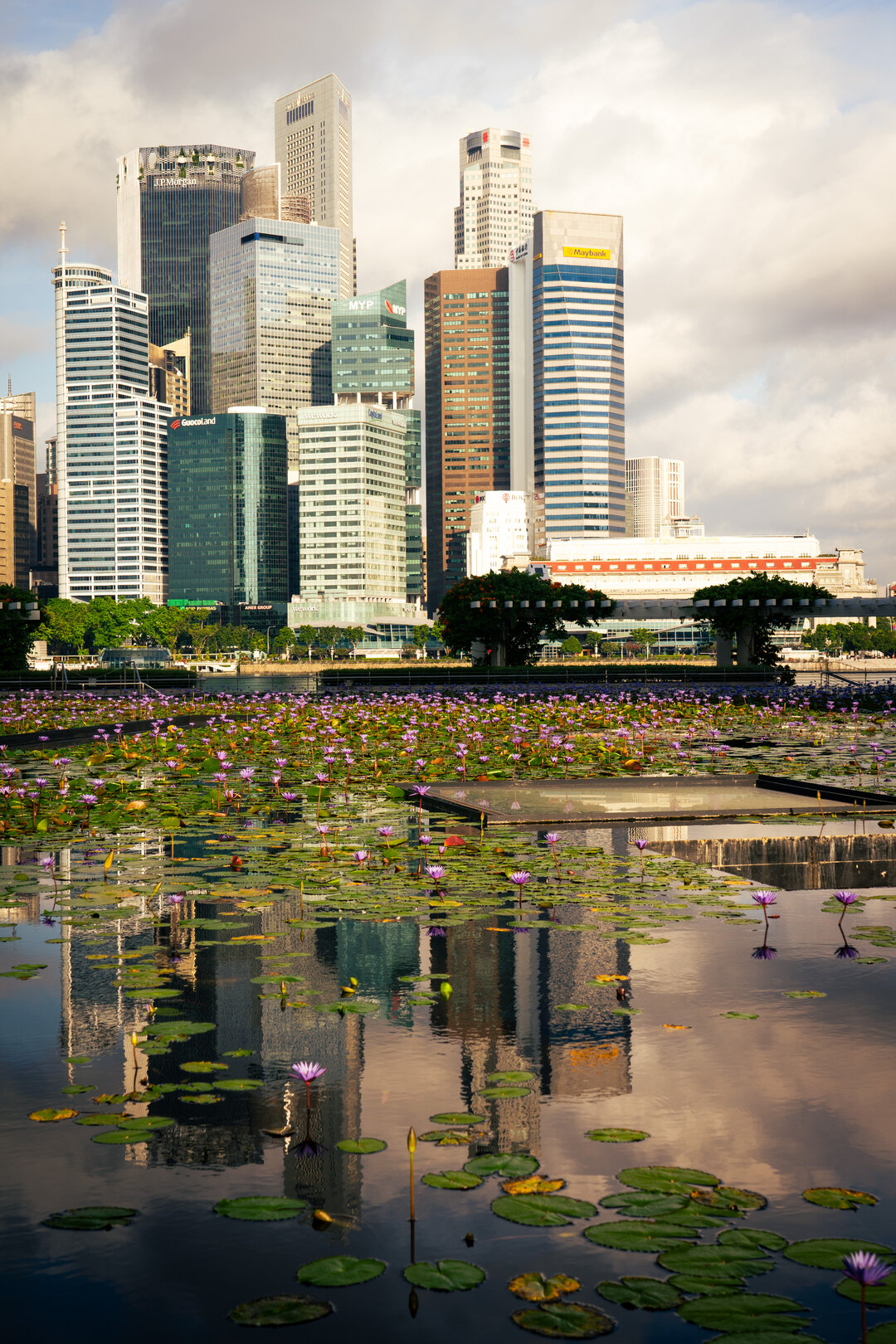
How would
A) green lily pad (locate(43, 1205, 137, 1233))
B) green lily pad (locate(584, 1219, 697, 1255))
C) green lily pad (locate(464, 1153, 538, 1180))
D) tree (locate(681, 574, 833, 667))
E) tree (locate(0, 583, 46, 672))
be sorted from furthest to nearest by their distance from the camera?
1. tree (locate(681, 574, 833, 667))
2. tree (locate(0, 583, 46, 672))
3. green lily pad (locate(464, 1153, 538, 1180))
4. green lily pad (locate(43, 1205, 137, 1233))
5. green lily pad (locate(584, 1219, 697, 1255))

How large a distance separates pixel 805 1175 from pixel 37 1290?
243 centimetres

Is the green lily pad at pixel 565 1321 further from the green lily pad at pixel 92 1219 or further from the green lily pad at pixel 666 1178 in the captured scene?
the green lily pad at pixel 92 1219

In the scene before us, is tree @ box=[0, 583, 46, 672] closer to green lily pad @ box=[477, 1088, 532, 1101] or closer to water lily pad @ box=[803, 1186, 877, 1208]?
green lily pad @ box=[477, 1088, 532, 1101]

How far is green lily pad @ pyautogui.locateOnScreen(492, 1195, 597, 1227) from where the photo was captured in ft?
11.1

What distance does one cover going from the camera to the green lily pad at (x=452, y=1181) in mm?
3631

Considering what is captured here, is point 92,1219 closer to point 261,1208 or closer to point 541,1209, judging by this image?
point 261,1208

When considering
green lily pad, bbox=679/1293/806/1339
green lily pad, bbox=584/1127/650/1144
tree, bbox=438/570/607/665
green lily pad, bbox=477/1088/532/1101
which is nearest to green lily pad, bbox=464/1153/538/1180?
green lily pad, bbox=584/1127/650/1144

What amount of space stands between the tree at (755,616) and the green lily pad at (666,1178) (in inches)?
2041

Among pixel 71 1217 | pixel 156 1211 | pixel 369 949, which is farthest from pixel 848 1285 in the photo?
pixel 369 949

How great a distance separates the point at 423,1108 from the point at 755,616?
55.3 meters

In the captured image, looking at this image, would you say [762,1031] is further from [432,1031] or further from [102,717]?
[102,717]

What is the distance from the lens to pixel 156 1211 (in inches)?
137

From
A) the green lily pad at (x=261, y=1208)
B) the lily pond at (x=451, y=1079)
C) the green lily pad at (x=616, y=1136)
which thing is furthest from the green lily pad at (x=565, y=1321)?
the green lily pad at (x=616, y=1136)

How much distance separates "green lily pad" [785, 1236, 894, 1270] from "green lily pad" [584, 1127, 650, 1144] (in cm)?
84
